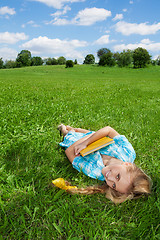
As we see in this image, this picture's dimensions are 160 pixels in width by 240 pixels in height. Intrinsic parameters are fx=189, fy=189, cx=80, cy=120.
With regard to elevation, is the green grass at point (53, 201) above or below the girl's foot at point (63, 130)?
below

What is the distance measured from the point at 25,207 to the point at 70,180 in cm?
93

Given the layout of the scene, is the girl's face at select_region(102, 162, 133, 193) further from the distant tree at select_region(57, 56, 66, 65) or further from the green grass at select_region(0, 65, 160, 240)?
the distant tree at select_region(57, 56, 66, 65)

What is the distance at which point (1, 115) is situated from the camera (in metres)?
5.11

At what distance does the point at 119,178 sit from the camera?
8.74 ft

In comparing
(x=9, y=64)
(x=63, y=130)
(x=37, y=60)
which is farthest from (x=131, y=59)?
(x=9, y=64)

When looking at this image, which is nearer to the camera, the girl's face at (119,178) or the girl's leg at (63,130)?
the girl's face at (119,178)

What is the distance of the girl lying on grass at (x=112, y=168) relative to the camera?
2615mm

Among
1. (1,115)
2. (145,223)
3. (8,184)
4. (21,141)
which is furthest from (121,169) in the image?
(1,115)

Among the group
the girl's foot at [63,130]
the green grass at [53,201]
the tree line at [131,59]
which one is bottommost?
the green grass at [53,201]

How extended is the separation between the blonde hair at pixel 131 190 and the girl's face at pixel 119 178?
59 mm

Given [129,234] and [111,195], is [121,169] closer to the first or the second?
[111,195]

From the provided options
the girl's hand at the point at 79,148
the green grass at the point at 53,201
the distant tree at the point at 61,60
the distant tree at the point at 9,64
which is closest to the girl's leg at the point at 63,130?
the green grass at the point at 53,201

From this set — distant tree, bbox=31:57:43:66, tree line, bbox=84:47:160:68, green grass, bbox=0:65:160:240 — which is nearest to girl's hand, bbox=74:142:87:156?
green grass, bbox=0:65:160:240

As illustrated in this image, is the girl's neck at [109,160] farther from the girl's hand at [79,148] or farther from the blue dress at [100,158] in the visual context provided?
the girl's hand at [79,148]
